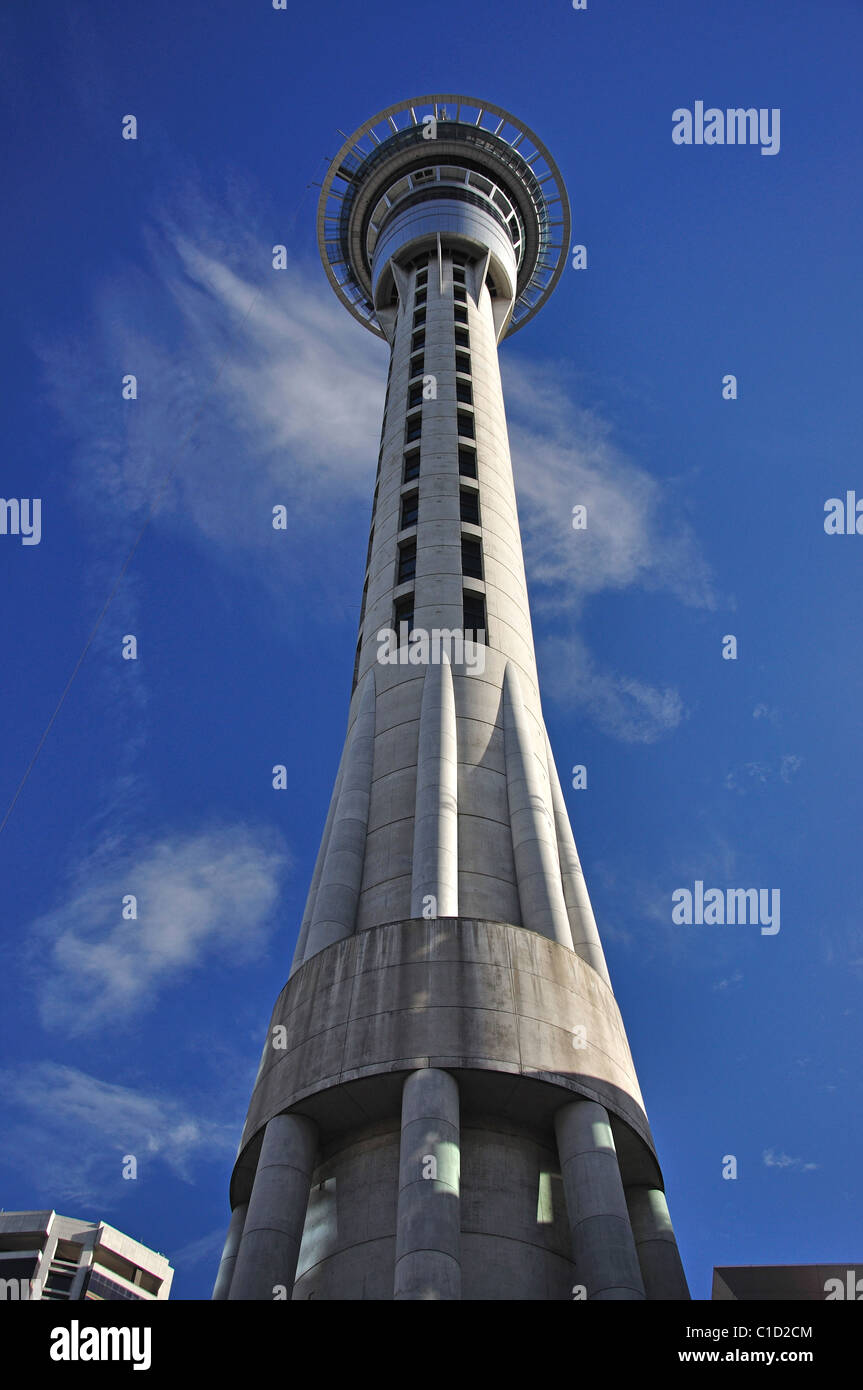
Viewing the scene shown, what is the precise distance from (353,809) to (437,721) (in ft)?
12.4

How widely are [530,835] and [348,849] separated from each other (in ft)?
17.6

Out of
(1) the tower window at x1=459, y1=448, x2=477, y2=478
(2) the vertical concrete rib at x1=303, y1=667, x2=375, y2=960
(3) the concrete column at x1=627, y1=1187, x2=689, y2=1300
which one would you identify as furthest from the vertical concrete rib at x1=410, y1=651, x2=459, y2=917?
(1) the tower window at x1=459, y1=448, x2=477, y2=478

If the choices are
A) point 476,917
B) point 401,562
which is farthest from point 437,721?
point 401,562

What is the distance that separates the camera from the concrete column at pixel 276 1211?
22.0 metres

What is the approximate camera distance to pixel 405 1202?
21828mm

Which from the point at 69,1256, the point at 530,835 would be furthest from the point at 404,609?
the point at 69,1256

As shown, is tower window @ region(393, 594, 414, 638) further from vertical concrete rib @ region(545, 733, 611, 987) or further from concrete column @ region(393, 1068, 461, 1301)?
concrete column @ region(393, 1068, 461, 1301)

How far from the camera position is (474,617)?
3934cm

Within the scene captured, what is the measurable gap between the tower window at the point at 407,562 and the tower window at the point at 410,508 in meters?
1.21

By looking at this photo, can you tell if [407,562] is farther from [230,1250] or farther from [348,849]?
[230,1250]

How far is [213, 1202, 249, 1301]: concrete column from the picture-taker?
26.2m
